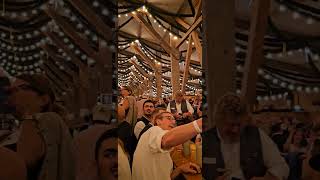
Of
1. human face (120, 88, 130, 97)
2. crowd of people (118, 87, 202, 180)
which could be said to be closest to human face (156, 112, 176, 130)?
crowd of people (118, 87, 202, 180)

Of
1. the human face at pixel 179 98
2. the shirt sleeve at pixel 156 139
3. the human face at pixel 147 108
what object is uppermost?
the human face at pixel 179 98

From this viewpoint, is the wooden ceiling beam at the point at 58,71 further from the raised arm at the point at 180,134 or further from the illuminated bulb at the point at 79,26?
the raised arm at the point at 180,134

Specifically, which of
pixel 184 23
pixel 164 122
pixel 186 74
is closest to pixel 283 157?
pixel 164 122

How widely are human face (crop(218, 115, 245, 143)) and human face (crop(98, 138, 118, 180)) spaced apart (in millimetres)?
510

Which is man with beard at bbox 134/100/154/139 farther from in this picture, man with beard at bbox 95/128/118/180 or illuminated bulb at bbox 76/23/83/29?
illuminated bulb at bbox 76/23/83/29

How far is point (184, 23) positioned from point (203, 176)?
248 centimetres

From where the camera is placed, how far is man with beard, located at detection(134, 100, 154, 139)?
297 centimetres

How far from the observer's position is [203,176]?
6.45 ft

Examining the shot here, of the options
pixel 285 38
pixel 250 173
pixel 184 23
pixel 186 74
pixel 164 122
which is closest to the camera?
pixel 250 173

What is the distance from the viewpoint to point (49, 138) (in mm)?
1965

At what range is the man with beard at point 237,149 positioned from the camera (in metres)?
1.91

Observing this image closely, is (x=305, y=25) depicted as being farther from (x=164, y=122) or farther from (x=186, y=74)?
(x=186, y=74)

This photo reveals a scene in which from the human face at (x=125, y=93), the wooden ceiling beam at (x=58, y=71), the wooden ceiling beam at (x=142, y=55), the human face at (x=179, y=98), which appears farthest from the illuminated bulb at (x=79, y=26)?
the wooden ceiling beam at (x=142, y=55)

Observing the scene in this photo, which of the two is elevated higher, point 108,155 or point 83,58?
point 83,58
